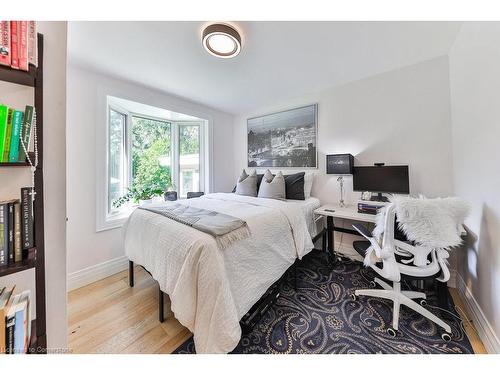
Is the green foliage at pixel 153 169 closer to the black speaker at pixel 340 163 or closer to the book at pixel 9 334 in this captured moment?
the book at pixel 9 334

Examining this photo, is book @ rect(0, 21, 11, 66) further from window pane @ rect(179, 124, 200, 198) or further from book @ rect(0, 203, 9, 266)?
window pane @ rect(179, 124, 200, 198)

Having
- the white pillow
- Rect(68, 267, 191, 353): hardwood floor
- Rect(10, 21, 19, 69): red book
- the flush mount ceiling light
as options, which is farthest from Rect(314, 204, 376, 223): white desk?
Rect(10, 21, 19, 69): red book

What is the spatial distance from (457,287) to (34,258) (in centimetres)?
313

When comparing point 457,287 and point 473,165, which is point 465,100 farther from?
point 457,287

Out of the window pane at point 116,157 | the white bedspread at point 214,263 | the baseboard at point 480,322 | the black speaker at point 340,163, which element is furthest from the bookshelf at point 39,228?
the black speaker at point 340,163

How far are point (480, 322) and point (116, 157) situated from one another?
3957 mm

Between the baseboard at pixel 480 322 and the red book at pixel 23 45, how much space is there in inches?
108

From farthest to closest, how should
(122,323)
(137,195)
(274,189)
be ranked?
1. (137,195)
2. (274,189)
3. (122,323)

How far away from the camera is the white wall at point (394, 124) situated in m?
1.95

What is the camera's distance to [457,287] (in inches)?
72.5

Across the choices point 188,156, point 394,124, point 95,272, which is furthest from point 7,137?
point 394,124

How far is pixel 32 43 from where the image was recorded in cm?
75

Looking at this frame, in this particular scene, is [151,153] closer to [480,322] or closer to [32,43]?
[32,43]
